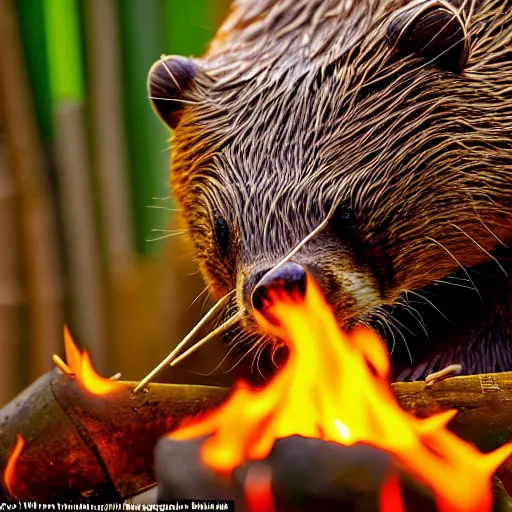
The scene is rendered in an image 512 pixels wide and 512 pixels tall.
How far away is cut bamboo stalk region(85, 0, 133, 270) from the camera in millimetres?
1991

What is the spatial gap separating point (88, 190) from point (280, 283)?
1.41 m

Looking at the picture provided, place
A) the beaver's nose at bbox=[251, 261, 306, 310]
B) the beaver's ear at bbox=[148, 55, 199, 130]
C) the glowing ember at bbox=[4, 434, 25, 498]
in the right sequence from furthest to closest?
the beaver's ear at bbox=[148, 55, 199, 130]
the glowing ember at bbox=[4, 434, 25, 498]
the beaver's nose at bbox=[251, 261, 306, 310]

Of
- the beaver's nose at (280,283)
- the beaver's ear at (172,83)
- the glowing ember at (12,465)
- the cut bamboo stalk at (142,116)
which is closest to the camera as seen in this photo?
the beaver's nose at (280,283)

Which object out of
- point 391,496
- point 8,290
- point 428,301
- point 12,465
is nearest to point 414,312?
point 428,301

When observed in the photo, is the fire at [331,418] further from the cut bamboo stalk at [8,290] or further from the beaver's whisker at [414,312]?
the cut bamboo stalk at [8,290]

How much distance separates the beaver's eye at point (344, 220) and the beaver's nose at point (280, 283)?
13cm

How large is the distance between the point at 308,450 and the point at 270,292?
6.7 inches

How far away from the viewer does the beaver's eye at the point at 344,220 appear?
41.0 inches

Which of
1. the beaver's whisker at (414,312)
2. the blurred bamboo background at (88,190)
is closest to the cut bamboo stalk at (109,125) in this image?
the blurred bamboo background at (88,190)

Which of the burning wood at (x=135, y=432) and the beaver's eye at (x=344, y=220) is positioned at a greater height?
the beaver's eye at (x=344, y=220)

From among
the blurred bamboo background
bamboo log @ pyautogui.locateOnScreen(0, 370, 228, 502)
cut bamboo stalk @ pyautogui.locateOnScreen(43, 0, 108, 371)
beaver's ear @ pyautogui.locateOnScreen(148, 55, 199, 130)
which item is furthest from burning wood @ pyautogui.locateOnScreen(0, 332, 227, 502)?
cut bamboo stalk @ pyautogui.locateOnScreen(43, 0, 108, 371)

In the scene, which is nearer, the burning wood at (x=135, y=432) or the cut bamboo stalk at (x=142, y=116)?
the burning wood at (x=135, y=432)

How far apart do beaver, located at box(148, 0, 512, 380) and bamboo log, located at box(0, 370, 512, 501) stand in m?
0.13

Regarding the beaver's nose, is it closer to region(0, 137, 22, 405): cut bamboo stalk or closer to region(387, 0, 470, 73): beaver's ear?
region(387, 0, 470, 73): beaver's ear
